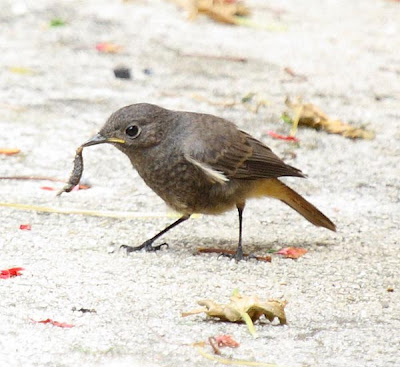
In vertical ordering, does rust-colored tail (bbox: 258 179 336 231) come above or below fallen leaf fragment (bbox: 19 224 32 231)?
above

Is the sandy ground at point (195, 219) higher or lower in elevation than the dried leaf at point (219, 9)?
lower

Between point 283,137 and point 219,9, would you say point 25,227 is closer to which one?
point 283,137

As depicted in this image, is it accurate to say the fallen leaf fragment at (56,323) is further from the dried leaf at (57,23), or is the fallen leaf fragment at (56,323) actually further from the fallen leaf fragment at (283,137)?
Result: the dried leaf at (57,23)

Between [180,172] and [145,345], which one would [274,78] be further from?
[145,345]

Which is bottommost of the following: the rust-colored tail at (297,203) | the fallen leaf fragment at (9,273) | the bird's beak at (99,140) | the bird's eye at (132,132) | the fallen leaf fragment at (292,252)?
the fallen leaf fragment at (9,273)

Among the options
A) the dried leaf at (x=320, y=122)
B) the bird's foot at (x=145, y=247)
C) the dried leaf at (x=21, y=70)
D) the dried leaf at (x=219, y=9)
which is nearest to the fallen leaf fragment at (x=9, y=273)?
the bird's foot at (x=145, y=247)

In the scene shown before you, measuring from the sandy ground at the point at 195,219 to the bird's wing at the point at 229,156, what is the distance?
1.39 ft

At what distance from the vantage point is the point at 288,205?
6.54 m

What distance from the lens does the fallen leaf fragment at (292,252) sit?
589 centimetres

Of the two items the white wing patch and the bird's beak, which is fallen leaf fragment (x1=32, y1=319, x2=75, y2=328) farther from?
the white wing patch

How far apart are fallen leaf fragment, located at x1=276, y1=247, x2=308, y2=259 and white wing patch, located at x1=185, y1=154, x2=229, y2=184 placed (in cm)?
52

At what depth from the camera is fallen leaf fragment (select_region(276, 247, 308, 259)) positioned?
5.89 meters

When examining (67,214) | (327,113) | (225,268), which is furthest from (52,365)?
(327,113)

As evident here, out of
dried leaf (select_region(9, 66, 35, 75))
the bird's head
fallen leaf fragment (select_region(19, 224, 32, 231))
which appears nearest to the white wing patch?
the bird's head
